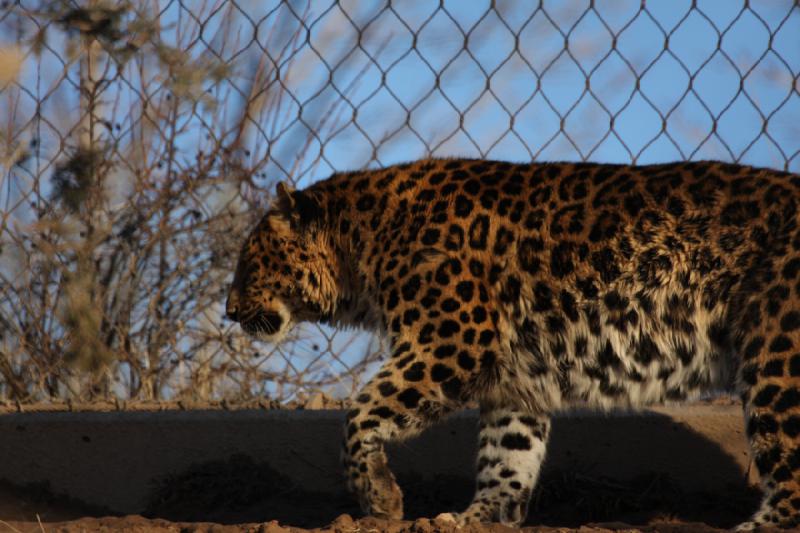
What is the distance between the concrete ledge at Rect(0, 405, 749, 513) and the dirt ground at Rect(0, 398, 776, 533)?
0.17ft

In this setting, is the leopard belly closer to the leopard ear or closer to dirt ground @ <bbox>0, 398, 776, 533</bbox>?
dirt ground @ <bbox>0, 398, 776, 533</bbox>

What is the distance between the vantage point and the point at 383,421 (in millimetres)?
4969

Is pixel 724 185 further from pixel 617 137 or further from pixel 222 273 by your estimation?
pixel 222 273

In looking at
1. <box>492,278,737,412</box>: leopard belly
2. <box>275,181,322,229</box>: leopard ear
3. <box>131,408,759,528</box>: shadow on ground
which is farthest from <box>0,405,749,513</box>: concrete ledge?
<box>275,181,322,229</box>: leopard ear

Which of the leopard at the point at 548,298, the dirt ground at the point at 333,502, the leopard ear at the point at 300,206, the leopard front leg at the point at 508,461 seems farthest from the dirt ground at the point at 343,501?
the leopard ear at the point at 300,206

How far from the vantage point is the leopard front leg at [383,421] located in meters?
4.97

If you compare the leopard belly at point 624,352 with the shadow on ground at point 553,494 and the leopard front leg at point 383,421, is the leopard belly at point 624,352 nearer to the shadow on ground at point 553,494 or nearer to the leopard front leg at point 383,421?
the leopard front leg at point 383,421

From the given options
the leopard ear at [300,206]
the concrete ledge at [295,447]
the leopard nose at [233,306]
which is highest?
the leopard ear at [300,206]

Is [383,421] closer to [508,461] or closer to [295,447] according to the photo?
[508,461]

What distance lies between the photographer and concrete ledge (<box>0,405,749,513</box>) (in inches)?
247

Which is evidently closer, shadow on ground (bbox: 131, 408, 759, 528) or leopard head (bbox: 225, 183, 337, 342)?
leopard head (bbox: 225, 183, 337, 342)

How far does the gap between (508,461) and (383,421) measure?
2.70ft

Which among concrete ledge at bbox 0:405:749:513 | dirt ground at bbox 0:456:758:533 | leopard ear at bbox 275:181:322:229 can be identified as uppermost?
leopard ear at bbox 275:181:322:229

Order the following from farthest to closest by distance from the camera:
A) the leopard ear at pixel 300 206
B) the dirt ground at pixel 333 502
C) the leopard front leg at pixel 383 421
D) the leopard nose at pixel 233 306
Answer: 1. the dirt ground at pixel 333 502
2. the leopard nose at pixel 233 306
3. the leopard ear at pixel 300 206
4. the leopard front leg at pixel 383 421
